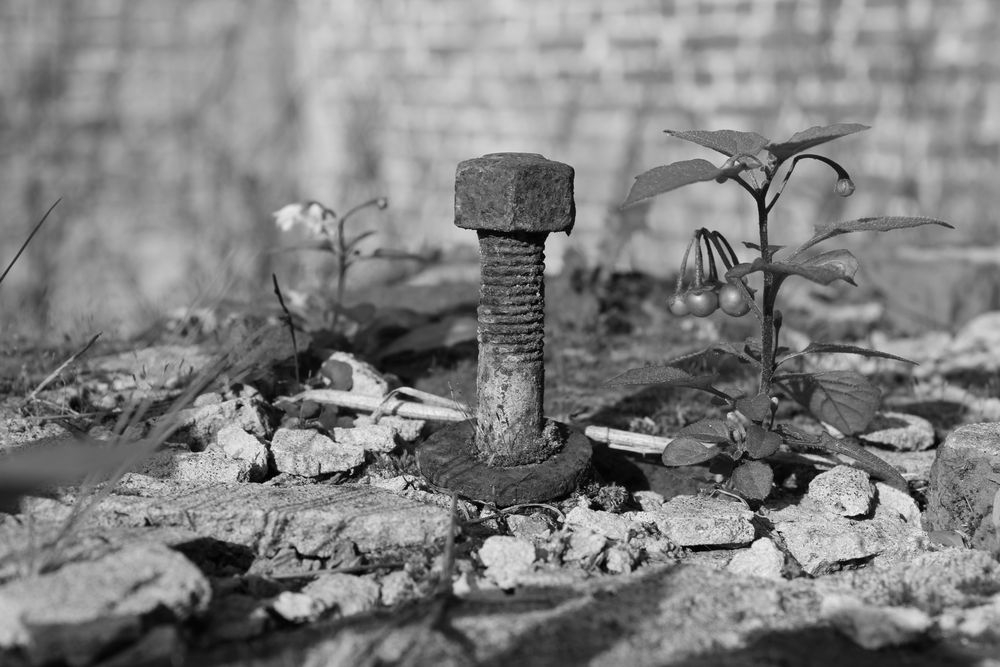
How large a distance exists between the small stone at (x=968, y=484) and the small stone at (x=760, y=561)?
1.58 feet

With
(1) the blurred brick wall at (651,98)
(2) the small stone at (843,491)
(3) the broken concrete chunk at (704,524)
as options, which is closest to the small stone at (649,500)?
(3) the broken concrete chunk at (704,524)

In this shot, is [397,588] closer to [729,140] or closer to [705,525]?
[705,525]

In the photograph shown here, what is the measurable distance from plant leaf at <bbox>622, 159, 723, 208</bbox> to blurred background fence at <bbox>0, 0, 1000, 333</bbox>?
2.78 m

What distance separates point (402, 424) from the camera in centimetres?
309

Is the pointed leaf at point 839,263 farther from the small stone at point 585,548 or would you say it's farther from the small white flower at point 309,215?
the small white flower at point 309,215

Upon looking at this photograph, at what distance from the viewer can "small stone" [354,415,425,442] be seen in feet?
10.1

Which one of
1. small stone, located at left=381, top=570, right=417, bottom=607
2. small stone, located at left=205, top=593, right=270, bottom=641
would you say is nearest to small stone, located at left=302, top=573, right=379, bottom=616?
small stone, located at left=381, top=570, right=417, bottom=607

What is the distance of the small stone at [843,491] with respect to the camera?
2.70 metres

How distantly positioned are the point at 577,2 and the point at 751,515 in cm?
545

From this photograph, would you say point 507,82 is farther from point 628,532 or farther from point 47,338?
point 628,532

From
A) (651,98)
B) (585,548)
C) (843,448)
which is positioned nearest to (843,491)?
(843,448)

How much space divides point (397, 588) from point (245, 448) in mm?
Result: 793

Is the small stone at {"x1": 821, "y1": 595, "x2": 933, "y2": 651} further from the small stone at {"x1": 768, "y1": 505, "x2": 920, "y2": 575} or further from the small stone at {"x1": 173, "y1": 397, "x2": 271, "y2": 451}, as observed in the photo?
the small stone at {"x1": 173, "y1": 397, "x2": 271, "y2": 451}

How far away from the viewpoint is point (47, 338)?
4.27 metres
